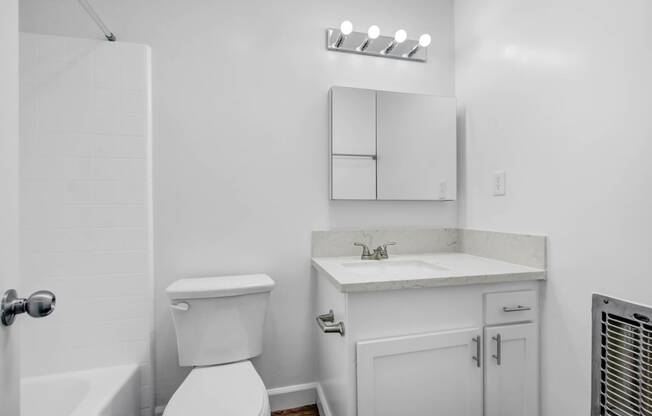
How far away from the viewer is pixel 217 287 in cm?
146

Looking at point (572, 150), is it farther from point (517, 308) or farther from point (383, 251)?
point (383, 251)

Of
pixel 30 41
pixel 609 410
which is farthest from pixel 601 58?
pixel 30 41

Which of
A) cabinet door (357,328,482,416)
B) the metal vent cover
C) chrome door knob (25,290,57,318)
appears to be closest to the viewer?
chrome door knob (25,290,57,318)

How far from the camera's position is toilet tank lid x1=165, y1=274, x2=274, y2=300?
141cm

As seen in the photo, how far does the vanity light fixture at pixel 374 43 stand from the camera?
179 cm

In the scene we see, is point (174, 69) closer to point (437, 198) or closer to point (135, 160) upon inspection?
point (135, 160)

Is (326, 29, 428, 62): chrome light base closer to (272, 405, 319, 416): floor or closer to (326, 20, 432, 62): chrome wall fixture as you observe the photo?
(326, 20, 432, 62): chrome wall fixture

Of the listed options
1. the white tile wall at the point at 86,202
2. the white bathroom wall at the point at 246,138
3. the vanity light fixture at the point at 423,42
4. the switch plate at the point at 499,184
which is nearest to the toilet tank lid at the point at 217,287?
Answer: the white bathroom wall at the point at 246,138

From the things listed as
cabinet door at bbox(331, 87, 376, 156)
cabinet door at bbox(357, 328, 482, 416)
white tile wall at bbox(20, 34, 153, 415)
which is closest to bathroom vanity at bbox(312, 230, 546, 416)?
cabinet door at bbox(357, 328, 482, 416)

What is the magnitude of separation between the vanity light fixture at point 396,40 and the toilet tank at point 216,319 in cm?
144

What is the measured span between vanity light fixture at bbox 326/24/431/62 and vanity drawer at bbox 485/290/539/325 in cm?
140

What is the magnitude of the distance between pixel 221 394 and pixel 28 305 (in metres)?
0.79

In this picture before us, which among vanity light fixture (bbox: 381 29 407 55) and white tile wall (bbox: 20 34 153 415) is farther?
vanity light fixture (bbox: 381 29 407 55)

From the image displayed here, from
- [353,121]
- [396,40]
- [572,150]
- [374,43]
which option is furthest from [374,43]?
[572,150]
